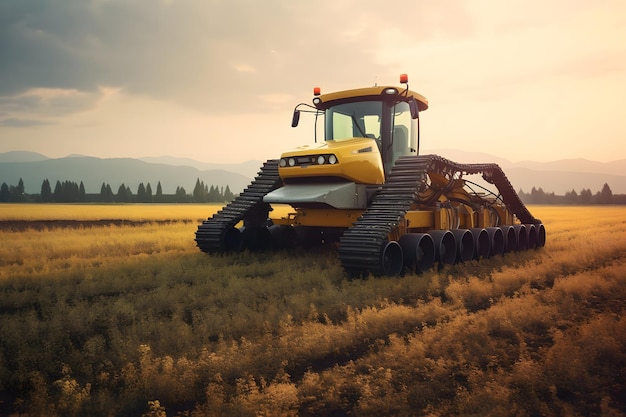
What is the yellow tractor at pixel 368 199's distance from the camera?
10312 mm

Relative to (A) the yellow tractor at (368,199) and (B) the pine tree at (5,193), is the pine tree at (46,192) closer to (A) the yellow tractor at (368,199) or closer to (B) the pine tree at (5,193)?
(B) the pine tree at (5,193)

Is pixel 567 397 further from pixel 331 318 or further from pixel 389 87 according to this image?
pixel 389 87

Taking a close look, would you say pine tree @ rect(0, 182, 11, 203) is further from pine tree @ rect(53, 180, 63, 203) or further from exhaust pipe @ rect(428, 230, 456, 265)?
exhaust pipe @ rect(428, 230, 456, 265)

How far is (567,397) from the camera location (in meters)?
4.33

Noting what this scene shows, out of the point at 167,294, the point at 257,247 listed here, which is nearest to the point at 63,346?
the point at 167,294

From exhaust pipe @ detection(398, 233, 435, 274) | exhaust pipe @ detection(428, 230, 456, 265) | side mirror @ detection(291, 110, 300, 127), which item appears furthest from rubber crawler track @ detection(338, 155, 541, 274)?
side mirror @ detection(291, 110, 300, 127)

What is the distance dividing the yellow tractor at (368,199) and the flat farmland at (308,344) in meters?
0.99

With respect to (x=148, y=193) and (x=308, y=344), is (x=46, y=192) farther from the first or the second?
(x=308, y=344)

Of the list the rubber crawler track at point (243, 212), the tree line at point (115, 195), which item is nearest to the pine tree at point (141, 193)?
the tree line at point (115, 195)

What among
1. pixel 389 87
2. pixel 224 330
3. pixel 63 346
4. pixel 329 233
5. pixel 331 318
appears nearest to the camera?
pixel 63 346

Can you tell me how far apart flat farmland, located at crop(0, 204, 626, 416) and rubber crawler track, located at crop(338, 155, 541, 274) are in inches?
17.7

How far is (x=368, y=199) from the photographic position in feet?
38.4

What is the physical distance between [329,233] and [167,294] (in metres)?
5.54

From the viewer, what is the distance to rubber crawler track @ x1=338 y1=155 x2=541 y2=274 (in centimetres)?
938
